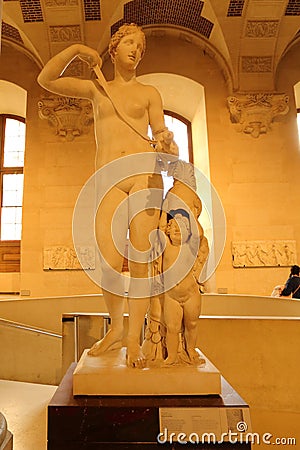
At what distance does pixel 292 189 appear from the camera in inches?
394

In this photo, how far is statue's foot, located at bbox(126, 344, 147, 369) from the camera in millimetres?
2505

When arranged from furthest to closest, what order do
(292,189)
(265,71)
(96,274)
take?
(265,71) < (292,189) < (96,274)

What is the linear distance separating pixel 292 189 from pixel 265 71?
10.9ft

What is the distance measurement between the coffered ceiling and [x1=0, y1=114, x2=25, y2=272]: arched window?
2609mm

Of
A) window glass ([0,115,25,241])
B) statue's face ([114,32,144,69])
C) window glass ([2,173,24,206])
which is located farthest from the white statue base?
window glass ([2,173,24,206])

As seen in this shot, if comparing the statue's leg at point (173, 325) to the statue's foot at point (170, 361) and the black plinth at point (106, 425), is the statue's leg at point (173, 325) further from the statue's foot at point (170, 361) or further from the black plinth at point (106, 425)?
the black plinth at point (106, 425)

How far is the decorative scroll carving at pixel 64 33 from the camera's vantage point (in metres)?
10.2

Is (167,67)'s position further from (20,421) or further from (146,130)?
(20,421)

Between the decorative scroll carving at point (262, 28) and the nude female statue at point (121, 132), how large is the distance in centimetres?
863

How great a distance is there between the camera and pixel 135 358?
8.39 feet

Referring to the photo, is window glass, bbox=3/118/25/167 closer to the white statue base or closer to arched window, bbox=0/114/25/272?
arched window, bbox=0/114/25/272

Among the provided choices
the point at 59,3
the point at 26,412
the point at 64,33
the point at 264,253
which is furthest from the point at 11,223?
the point at 26,412

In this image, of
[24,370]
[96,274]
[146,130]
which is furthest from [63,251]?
[146,130]

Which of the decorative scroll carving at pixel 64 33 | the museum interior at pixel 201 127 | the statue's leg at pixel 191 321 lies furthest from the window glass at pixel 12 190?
the statue's leg at pixel 191 321
